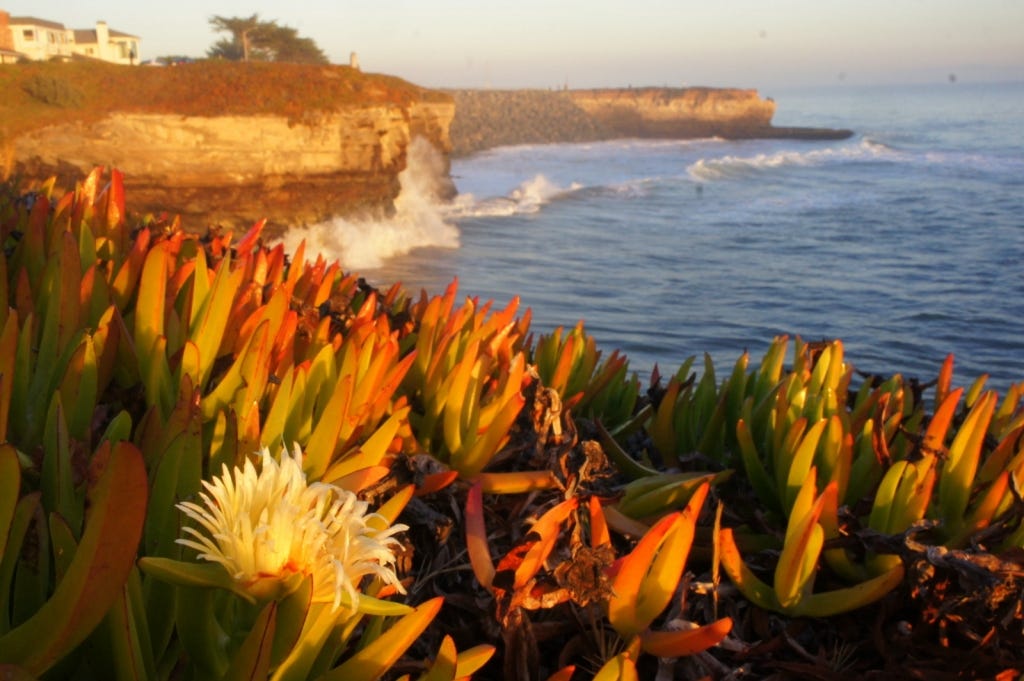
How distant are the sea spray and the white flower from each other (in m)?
18.5

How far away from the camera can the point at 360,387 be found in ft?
7.15

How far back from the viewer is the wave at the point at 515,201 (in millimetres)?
28542

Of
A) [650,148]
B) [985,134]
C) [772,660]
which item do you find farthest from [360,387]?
[650,148]

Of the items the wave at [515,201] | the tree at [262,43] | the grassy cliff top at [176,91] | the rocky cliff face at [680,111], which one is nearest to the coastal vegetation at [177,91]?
the grassy cliff top at [176,91]

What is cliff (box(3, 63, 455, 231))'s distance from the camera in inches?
812

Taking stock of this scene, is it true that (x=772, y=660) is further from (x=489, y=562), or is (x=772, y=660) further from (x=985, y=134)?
(x=985, y=134)

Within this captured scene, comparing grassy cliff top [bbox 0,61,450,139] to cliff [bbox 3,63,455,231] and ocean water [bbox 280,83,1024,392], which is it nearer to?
cliff [bbox 3,63,455,231]

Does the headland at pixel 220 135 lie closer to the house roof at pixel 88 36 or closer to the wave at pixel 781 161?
the wave at pixel 781 161

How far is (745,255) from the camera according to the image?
20.2 metres

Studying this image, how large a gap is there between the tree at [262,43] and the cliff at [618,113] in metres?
26.3

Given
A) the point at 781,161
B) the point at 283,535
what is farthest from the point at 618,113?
the point at 283,535

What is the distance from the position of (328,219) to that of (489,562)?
21.5 meters

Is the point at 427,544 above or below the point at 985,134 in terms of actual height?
below

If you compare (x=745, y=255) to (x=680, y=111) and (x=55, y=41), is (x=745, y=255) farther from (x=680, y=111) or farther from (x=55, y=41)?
(x=680, y=111)
